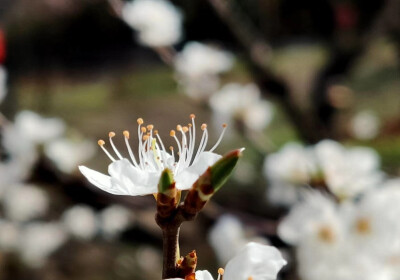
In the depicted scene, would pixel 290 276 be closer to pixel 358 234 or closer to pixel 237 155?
pixel 358 234

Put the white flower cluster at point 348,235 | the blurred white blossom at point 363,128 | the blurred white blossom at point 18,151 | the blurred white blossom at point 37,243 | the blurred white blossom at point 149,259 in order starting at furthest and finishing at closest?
the blurred white blossom at point 363,128 < the blurred white blossom at point 37,243 < the blurred white blossom at point 149,259 < the blurred white blossom at point 18,151 < the white flower cluster at point 348,235

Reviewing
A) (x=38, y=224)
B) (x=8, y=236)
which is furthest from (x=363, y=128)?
(x=8, y=236)

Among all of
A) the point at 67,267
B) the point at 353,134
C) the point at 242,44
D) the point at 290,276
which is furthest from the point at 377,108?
the point at 290,276

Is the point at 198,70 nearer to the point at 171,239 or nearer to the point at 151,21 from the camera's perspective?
the point at 151,21

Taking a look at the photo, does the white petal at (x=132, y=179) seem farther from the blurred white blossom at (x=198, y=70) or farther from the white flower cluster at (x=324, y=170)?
the blurred white blossom at (x=198, y=70)

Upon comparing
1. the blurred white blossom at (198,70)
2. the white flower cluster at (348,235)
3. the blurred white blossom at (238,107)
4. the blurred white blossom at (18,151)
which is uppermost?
the blurred white blossom at (198,70)

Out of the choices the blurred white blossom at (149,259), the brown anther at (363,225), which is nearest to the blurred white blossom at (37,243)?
the blurred white blossom at (149,259)
